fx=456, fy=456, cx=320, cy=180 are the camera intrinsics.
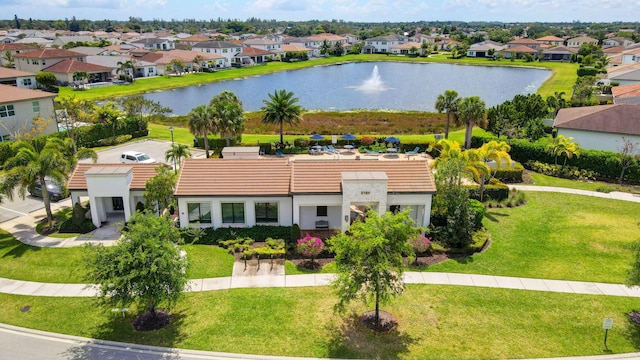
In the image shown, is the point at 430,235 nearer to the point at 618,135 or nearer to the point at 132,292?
the point at 132,292

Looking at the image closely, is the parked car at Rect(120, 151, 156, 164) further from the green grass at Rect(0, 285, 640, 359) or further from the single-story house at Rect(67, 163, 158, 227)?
the green grass at Rect(0, 285, 640, 359)

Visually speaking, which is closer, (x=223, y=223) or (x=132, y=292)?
(x=132, y=292)

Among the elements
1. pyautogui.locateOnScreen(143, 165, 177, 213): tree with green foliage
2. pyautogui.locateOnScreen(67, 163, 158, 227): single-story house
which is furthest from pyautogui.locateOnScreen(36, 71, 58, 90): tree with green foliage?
pyautogui.locateOnScreen(143, 165, 177, 213): tree with green foliage

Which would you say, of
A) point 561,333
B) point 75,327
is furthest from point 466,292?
point 75,327

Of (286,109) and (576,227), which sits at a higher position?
(286,109)

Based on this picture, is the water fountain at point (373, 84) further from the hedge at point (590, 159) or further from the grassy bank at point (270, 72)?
the hedge at point (590, 159)

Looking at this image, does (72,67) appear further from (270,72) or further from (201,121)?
(201,121)
